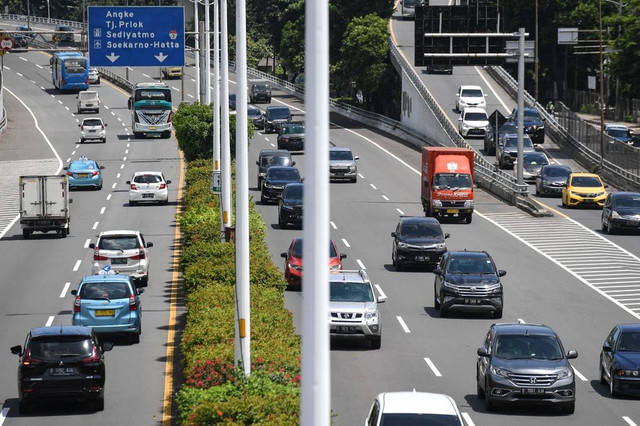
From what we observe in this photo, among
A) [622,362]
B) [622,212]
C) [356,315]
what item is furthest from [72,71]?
[622,362]

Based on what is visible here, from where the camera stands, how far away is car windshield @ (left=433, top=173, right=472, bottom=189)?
53094 millimetres

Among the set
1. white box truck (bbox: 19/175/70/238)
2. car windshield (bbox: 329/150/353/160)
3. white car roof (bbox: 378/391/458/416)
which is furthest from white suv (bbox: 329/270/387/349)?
car windshield (bbox: 329/150/353/160)

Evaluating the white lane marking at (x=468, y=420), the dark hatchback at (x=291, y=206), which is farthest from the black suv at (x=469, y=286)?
the dark hatchback at (x=291, y=206)

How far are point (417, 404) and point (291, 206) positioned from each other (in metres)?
32.1

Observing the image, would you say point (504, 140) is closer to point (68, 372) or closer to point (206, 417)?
point (68, 372)

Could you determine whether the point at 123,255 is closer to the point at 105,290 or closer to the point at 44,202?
the point at 105,290

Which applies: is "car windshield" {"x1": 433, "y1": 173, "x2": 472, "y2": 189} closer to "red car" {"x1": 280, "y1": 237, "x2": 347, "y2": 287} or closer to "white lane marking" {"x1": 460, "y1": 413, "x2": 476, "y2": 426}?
"red car" {"x1": 280, "y1": 237, "x2": 347, "y2": 287}

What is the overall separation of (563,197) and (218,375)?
A: 40634 mm

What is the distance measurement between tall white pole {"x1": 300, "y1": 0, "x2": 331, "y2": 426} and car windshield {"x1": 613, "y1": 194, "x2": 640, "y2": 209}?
4270 cm

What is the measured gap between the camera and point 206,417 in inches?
712

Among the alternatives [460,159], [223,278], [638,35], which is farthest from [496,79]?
[223,278]

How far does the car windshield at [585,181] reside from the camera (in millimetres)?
58719

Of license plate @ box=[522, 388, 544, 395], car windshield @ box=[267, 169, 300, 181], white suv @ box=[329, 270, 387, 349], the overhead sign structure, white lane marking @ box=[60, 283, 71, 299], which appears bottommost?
white lane marking @ box=[60, 283, 71, 299]

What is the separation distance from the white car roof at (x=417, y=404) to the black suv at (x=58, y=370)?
22.7 ft
